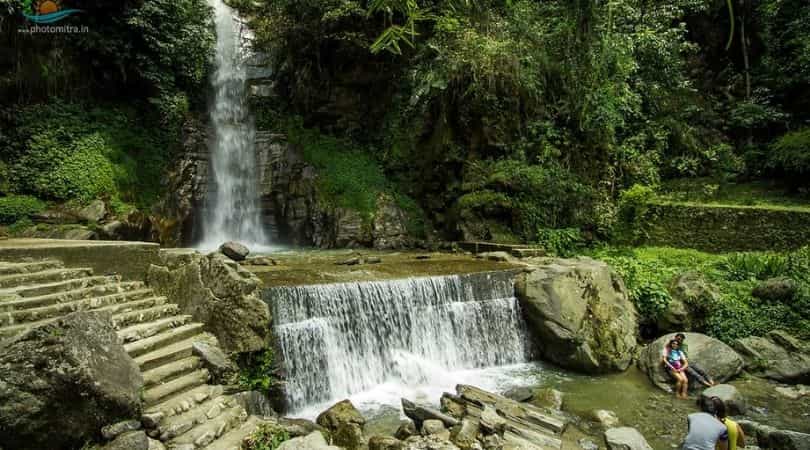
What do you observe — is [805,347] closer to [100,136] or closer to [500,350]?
[500,350]

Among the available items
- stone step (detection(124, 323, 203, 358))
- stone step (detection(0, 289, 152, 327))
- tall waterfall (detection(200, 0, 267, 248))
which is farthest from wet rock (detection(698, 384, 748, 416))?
tall waterfall (detection(200, 0, 267, 248))

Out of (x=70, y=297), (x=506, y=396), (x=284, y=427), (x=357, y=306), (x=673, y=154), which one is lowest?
(x=506, y=396)

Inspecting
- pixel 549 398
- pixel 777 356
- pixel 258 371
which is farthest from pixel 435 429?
pixel 777 356

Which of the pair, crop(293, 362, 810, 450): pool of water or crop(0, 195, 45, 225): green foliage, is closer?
crop(293, 362, 810, 450): pool of water

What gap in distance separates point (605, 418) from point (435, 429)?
2701 mm

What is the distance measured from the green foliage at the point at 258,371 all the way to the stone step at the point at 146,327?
108cm

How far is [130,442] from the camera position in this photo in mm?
4004

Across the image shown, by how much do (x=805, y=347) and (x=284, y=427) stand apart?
972 cm

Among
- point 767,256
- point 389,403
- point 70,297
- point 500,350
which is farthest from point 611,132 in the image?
point 70,297

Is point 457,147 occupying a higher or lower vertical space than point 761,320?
higher

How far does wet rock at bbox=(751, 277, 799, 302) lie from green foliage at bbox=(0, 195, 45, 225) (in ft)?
54.0

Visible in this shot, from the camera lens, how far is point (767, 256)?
424 inches

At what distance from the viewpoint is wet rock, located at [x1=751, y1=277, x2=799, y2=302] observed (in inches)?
358

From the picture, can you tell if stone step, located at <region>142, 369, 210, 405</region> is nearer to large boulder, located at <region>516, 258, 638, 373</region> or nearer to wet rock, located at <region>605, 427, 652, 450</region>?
wet rock, located at <region>605, 427, 652, 450</region>
